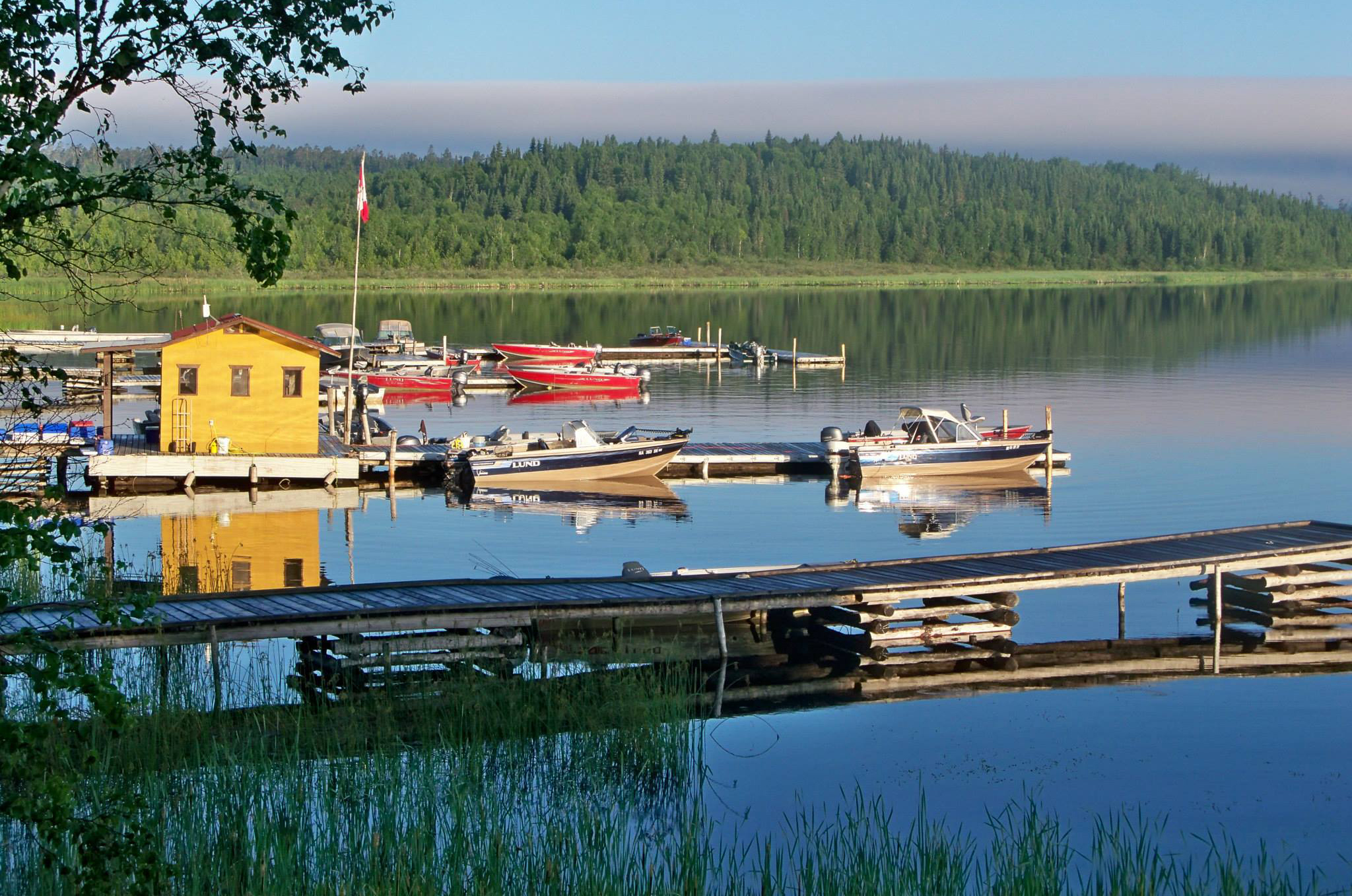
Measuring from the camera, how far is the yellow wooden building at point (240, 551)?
2325cm

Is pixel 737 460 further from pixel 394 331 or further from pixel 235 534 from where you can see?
pixel 394 331

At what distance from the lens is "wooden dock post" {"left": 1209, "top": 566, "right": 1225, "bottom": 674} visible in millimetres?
18562

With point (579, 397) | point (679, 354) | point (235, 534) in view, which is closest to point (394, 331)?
point (679, 354)

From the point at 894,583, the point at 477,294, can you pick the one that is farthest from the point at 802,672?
the point at 477,294

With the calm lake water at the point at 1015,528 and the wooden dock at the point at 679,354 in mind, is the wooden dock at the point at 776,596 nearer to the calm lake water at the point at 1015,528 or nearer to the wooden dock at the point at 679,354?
the calm lake water at the point at 1015,528

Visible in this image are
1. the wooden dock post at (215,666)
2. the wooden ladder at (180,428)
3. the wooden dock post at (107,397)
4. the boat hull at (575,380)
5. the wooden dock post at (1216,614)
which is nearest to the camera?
the wooden dock post at (215,666)

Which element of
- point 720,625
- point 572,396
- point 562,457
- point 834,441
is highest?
point 572,396

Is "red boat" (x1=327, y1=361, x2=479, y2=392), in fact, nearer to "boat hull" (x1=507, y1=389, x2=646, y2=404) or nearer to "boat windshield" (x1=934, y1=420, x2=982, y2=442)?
"boat hull" (x1=507, y1=389, x2=646, y2=404)

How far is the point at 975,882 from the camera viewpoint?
1049 centimetres

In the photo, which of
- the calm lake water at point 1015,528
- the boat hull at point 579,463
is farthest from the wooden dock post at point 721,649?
the boat hull at point 579,463

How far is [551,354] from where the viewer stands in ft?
220

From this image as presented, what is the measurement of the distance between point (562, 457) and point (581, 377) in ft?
86.7

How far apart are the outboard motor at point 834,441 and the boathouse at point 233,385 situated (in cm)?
1220

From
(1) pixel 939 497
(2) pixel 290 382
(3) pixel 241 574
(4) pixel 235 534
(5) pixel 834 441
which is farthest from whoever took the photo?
(5) pixel 834 441
